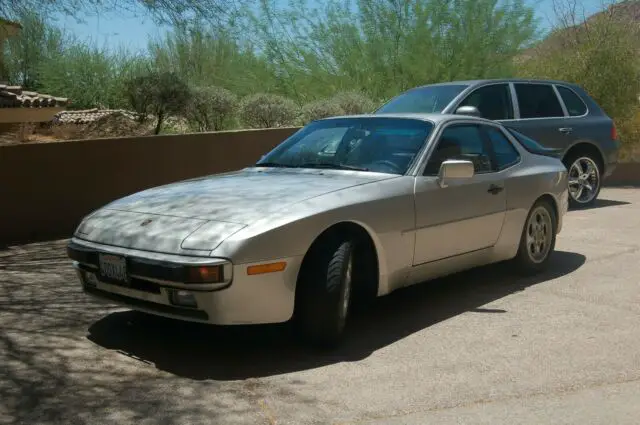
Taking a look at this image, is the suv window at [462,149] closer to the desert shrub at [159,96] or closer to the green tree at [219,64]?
the desert shrub at [159,96]

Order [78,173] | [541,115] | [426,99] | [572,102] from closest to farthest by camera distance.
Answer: [78,173], [426,99], [541,115], [572,102]

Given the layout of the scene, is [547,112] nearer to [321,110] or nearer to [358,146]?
[321,110]

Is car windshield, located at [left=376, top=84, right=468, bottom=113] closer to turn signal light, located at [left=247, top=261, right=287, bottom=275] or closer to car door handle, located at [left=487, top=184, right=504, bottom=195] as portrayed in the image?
car door handle, located at [left=487, top=184, right=504, bottom=195]

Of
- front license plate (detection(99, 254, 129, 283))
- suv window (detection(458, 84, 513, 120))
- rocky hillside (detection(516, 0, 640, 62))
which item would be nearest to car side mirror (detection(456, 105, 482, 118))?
suv window (detection(458, 84, 513, 120))

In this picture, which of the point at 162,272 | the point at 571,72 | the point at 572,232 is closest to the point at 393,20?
the point at 571,72

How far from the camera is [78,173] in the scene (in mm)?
10531

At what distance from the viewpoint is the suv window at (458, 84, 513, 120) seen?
10.8 m

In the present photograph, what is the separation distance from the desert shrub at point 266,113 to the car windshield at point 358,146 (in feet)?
28.7

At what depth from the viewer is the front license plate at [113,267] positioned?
5.03 metres

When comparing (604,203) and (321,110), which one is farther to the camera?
(321,110)

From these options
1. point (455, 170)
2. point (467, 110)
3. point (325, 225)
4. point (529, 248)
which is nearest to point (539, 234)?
point (529, 248)

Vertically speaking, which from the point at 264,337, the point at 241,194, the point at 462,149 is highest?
the point at 462,149

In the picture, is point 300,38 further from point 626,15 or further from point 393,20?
point 626,15

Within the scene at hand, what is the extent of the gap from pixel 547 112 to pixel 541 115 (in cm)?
17
